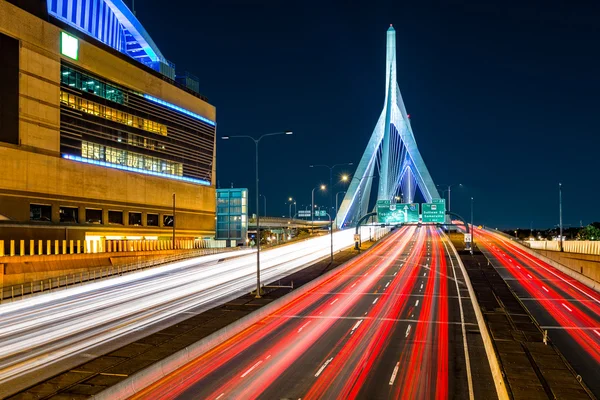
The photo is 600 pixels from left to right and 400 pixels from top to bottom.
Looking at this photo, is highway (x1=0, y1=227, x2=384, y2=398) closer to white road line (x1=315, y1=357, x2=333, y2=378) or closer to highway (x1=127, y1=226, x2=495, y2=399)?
highway (x1=127, y1=226, x2=495, y2=399)

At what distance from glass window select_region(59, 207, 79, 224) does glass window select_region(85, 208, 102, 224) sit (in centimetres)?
171

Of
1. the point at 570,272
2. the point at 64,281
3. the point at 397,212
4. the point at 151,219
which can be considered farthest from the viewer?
the point at 397,212

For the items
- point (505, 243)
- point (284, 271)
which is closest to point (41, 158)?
point (284, 271)

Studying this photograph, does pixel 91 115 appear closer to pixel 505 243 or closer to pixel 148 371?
pixel 148 371

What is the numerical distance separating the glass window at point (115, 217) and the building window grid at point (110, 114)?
11.1 metres

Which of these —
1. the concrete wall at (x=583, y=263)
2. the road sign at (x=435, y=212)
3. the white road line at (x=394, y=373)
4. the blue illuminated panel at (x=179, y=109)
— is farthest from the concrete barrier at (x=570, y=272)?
the blue illuminated panel at (x=179, y=109)

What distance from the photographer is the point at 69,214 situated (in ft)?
188

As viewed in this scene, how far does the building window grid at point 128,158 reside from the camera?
61844mm

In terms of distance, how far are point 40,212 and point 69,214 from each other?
4350 millimetres

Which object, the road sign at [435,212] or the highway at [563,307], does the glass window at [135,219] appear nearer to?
the road sign at [435,212]

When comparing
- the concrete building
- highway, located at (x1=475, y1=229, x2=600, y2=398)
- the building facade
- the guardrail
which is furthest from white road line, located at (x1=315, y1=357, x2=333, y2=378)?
the building facade

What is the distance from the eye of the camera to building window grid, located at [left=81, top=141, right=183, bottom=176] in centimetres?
6184

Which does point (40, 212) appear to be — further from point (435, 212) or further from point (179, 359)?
point (435, 212)

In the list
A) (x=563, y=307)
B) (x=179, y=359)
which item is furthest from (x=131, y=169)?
(x=179, y=359)
